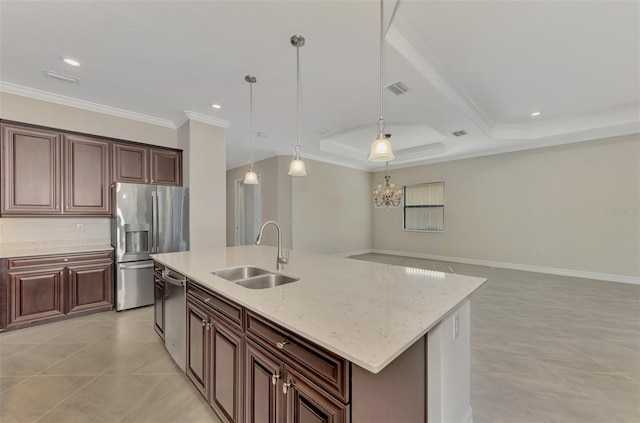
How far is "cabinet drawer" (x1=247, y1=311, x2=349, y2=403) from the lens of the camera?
893mm

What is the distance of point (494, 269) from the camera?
5.85m

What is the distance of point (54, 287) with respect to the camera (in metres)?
3.05

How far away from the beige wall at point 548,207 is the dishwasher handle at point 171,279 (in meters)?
6.69

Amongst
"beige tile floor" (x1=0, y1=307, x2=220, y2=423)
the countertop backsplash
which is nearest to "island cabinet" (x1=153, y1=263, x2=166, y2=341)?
"beige tile floor" (x1=0, y1=307, x2=220, y2=423)

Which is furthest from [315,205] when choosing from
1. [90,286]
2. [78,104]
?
[78,104]

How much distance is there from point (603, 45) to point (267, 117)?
400 centimetres

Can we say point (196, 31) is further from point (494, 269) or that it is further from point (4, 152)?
point (494, 269)

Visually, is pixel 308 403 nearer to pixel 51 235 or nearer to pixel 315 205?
pixel 51 235

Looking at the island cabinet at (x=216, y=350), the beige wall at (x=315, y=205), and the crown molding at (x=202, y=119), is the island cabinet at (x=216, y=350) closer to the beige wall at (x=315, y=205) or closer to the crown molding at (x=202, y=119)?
the crown molding at (x=202, y=119)

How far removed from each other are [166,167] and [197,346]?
10.6 feet

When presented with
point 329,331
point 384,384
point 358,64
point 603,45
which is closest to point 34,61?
point 358,64

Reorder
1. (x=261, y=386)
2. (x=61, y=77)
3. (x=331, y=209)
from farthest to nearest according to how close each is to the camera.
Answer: (x=331, y=209) < (x=61, y=77) < (x=261, y=386)

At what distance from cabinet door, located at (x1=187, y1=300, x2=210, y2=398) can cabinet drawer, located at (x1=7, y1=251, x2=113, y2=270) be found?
239 cm

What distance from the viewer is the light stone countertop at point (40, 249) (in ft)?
9.58
